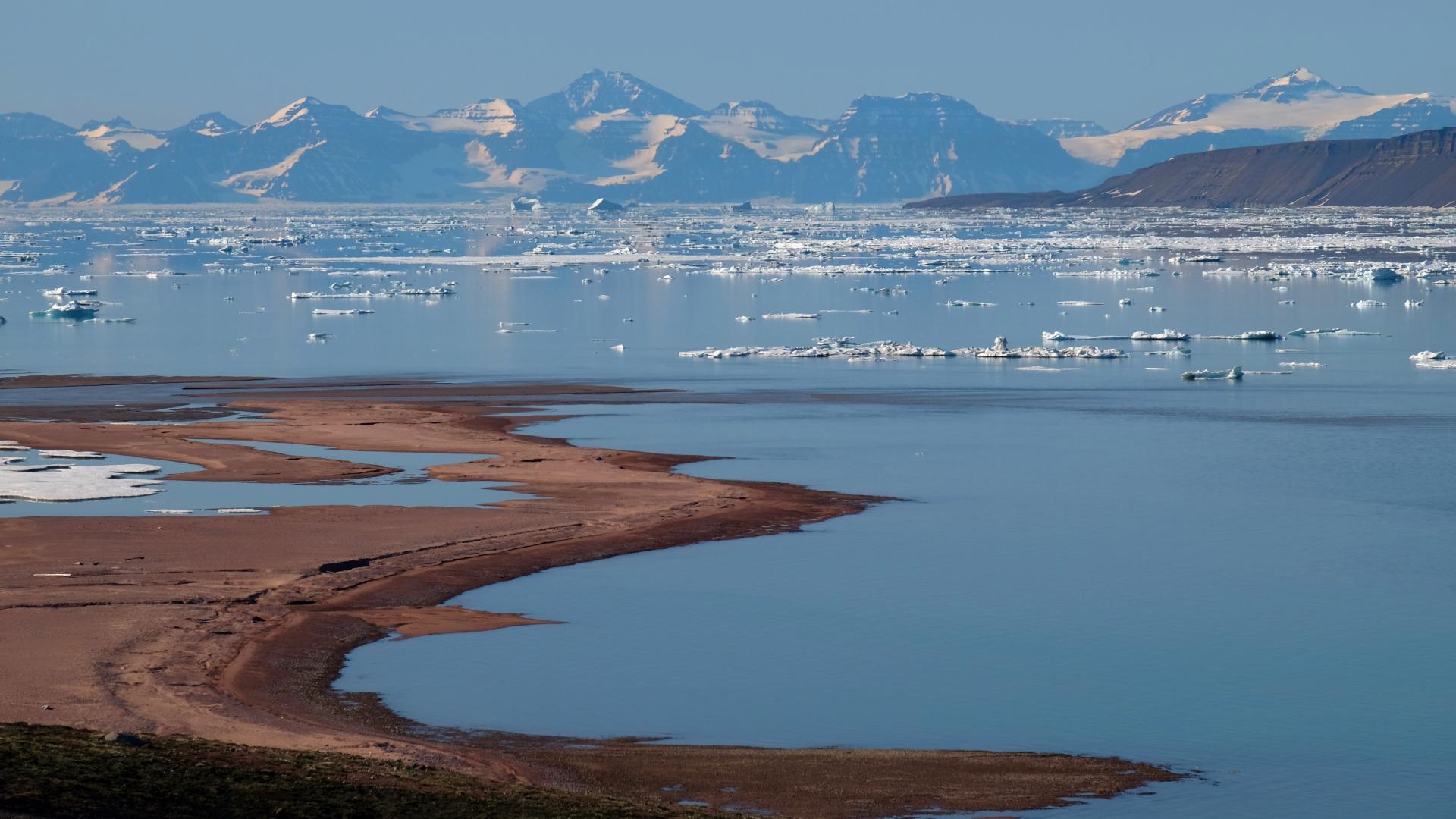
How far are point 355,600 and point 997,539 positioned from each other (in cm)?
770

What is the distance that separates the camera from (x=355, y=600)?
17.9 metres

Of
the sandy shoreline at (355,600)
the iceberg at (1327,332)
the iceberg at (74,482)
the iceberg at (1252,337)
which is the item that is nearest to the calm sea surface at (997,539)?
the iceberg at (1327,332)

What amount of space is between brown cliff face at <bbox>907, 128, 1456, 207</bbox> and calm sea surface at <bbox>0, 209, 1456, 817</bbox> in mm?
106526

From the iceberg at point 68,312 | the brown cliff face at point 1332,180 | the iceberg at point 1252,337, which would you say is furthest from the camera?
the brown cliff face at point 1332,180

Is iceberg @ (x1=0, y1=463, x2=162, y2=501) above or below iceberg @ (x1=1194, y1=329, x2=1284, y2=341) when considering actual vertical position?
below

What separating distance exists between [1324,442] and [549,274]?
56.0 m

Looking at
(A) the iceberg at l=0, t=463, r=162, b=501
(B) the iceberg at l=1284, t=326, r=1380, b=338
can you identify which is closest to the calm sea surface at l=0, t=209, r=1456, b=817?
(B) the iceberg at l=1284, t=326, r=1380, b=338

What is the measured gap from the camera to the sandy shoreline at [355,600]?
40.4 feet

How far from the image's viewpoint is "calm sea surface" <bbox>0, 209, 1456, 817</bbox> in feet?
45.6

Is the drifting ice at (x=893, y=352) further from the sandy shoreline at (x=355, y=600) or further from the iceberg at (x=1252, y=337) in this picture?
the sandy shoreline at (x=355, y=600)

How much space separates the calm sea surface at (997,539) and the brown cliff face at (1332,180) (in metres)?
107

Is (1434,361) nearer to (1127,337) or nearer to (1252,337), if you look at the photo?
(1252,337)

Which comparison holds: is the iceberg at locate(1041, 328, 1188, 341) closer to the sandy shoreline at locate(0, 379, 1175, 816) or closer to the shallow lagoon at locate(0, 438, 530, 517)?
the sandy shoreline at locate(0, 379, 1175, 816)

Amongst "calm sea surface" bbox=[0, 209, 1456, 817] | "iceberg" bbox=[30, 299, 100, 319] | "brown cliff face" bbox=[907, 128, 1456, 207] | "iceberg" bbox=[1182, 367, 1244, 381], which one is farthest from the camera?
"brown cliff face" bbox=[907, 128, 1456, 207]
